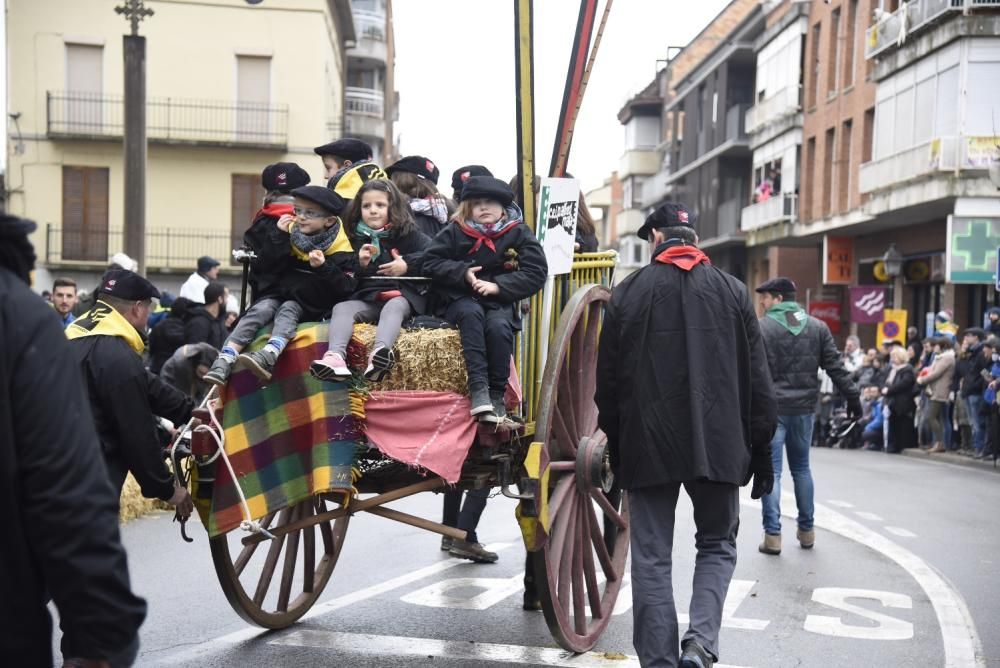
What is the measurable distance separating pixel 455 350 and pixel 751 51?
46.5 metres

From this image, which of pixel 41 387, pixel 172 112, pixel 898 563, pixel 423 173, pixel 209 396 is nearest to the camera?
pixel 41 387

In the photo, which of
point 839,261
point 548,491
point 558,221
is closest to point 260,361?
point 548,491

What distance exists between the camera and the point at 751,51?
50031mm

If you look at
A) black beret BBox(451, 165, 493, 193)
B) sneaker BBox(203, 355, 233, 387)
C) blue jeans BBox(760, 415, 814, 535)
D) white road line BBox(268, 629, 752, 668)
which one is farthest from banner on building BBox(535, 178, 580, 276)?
blue jeans BBox(760, 415, 814, 535)

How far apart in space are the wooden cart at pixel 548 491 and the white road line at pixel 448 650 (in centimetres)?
12

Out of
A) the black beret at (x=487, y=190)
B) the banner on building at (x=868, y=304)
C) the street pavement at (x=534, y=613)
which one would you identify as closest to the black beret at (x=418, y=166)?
the black beret at (x=487, y=190)

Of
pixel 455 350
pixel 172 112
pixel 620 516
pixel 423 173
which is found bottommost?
pixel 620 516

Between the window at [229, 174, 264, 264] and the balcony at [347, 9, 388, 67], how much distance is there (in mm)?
16054

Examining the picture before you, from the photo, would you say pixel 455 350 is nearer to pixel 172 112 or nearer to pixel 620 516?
pixel 620 516

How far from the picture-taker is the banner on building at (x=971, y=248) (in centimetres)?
2651

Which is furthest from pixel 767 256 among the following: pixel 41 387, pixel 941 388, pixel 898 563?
pixel 41 387

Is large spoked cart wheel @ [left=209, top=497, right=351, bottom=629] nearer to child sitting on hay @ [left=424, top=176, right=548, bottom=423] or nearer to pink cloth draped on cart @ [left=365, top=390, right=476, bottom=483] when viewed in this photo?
pink cloth draped on cart @ [left=365, top=390, right=476, bottom=483]

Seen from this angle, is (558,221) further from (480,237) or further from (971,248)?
(971,248)

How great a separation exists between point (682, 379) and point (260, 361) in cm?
178
